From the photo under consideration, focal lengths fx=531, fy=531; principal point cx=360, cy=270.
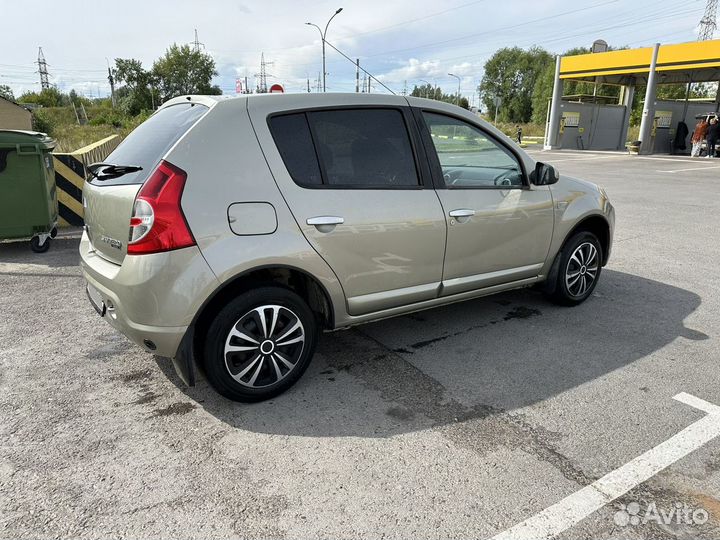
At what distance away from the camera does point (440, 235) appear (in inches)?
141

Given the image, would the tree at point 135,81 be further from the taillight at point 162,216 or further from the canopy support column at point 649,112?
the taillight at point 162,216

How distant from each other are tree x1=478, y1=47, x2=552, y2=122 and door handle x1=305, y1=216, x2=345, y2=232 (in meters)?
92.5

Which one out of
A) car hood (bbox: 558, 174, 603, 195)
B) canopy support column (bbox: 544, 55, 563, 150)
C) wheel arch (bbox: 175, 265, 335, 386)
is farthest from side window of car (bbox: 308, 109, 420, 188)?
canopy support column (bbox: 544, 55, 563, 150)

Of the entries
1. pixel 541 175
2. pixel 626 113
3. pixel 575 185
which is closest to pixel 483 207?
pixel 541 175

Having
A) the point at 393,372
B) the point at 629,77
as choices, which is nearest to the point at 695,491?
the point at 393,372

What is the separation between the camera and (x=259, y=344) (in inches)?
119

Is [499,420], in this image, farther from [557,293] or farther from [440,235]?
[557,293]

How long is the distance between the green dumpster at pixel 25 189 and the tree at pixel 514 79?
90.4m

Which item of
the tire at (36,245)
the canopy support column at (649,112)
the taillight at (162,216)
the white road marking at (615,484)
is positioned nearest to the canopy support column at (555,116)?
the canopy support column at (649,112)

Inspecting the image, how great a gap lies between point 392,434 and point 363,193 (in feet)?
4.64

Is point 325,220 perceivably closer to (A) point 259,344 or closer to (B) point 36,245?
(A) point 259,344

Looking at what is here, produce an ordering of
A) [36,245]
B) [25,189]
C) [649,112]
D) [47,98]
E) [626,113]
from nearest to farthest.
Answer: [25,189] < [36,245] < [649,112] < [626,113] < [47,98]

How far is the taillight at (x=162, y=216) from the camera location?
2.67 meters

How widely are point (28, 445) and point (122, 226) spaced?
1201mm
